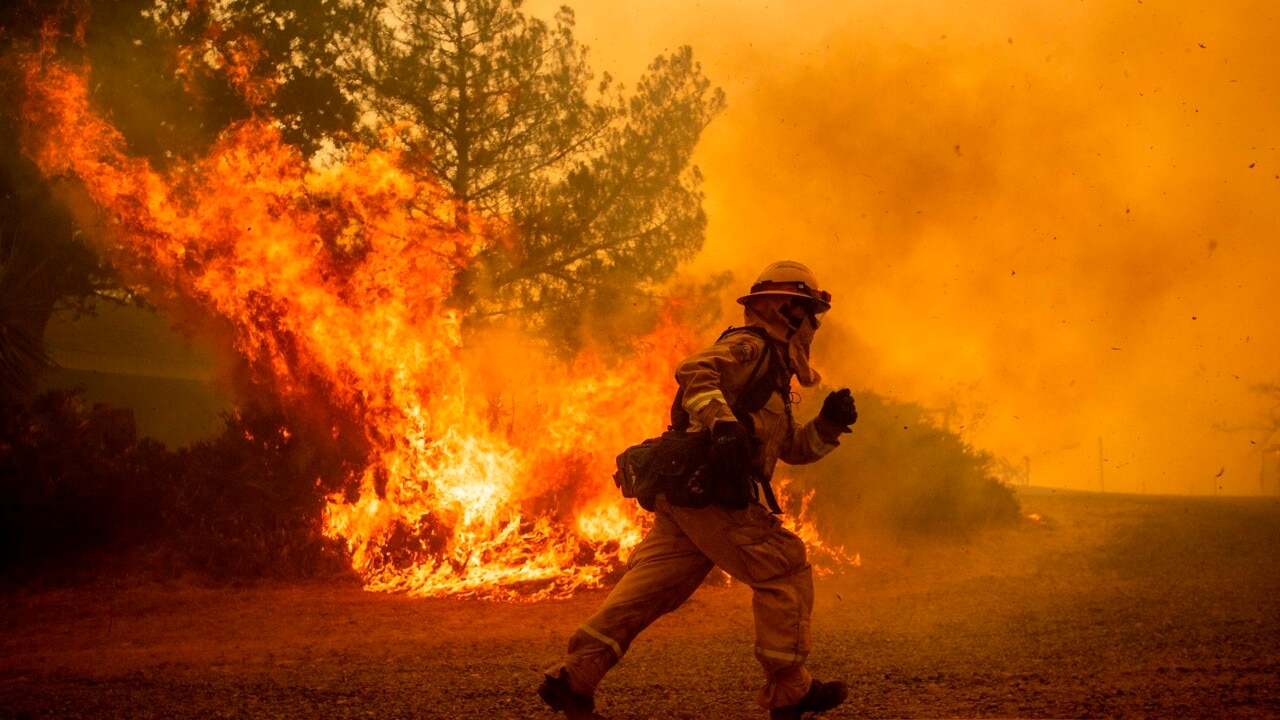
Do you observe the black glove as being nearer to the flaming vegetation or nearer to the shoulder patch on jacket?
the shoulder patch on jacket

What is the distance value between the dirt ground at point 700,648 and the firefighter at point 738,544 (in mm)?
511

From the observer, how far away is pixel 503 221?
1331 centimetres

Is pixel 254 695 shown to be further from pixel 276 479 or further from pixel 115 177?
pixel 115 177

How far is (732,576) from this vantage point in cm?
428

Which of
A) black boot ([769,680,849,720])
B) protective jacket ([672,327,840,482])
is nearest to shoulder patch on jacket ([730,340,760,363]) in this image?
protective jacket ([672,327,840,482])

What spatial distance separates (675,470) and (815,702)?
1110 millimetres

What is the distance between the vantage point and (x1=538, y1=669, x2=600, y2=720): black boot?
13.6 ft

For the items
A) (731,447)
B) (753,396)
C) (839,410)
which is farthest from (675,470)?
(839,410)

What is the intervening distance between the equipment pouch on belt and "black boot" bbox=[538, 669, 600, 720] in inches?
32.8

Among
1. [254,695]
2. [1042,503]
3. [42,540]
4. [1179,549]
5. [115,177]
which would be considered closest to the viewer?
[254,695]

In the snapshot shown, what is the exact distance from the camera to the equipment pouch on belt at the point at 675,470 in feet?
13.8

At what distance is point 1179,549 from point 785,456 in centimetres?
938

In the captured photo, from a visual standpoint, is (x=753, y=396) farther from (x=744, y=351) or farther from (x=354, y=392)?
(x=354, y=392)

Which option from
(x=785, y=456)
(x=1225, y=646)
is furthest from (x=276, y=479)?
(x=1225, y=646)
